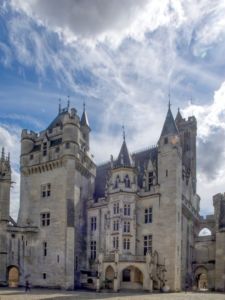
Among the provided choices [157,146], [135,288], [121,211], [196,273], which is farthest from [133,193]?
[196,273]

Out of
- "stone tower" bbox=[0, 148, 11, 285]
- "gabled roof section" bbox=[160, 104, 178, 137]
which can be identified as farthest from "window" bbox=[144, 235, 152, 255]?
"stone tower" bbox=[0, 148, 11, 285]

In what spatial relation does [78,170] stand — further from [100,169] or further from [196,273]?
[196,273]

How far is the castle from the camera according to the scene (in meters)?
50.6

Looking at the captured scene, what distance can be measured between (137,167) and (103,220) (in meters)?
8.68

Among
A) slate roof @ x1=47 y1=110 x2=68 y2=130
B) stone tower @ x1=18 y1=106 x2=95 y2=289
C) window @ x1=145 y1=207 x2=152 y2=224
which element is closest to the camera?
window @ x1=145 y1=207 x2=152 y2=224

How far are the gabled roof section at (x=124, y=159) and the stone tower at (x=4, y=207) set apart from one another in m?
15.6

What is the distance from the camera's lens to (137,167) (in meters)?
56.3

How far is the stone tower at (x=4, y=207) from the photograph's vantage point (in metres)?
53.3

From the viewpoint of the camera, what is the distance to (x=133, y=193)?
176ft

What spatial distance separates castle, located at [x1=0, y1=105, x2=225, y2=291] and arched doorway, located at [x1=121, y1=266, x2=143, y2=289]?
0.12m

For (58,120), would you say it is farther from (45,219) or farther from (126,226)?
(126,226)

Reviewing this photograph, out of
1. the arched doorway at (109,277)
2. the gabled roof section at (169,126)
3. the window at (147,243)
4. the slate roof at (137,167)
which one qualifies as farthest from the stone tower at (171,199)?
the arched doorway at (109,277)

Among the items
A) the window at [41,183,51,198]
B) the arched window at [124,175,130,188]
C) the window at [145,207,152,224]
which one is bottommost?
the window at [145,207,152,224]

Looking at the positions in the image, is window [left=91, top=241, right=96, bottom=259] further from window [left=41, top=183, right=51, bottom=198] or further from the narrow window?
window [left=41, top=183, right=51, bottom=198]
